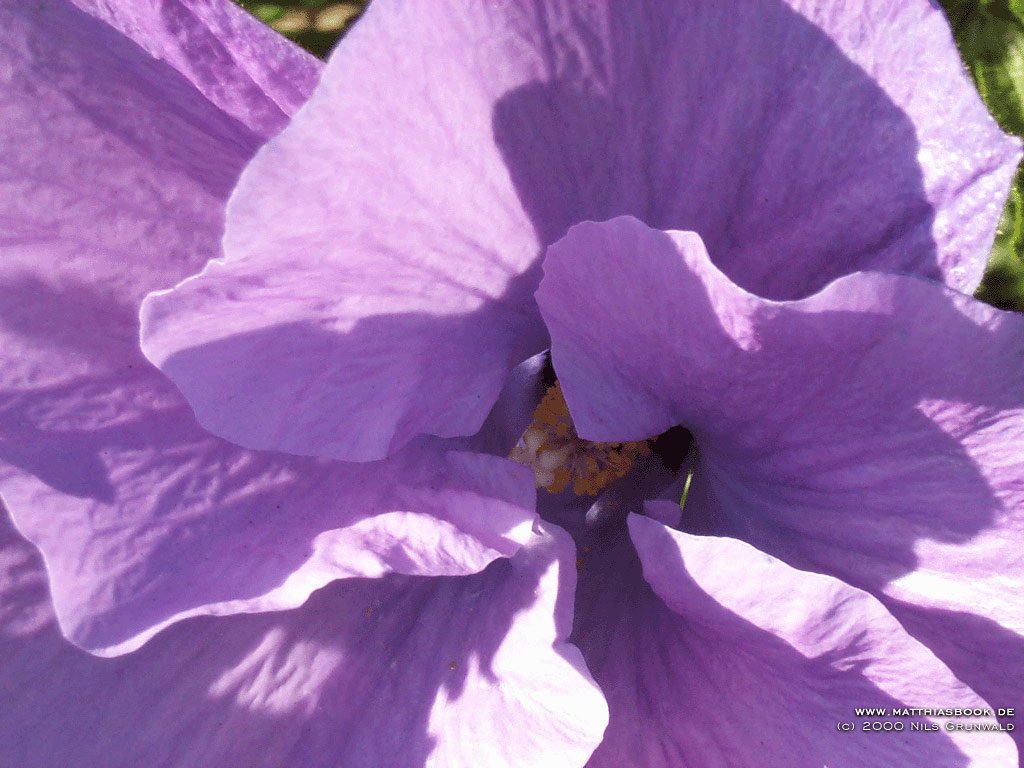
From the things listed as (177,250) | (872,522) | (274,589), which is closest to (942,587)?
(872,522)

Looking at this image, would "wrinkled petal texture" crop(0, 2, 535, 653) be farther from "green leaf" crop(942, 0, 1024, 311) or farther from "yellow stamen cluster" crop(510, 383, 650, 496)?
"green leaf" crop(942, 0, 1024, 311)

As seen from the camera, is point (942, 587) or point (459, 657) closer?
point (942, 587)

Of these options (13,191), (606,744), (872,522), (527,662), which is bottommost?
(606,744)

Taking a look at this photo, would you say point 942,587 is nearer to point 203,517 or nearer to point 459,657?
point 459,657

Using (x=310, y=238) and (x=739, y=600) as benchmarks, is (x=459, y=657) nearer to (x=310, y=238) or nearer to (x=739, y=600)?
(x=739, y=600)

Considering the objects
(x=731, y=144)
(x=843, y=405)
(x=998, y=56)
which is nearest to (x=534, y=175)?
(x=731, y=144)

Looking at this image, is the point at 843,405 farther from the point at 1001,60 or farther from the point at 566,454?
the point at 1001,60

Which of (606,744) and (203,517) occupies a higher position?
(203,517)

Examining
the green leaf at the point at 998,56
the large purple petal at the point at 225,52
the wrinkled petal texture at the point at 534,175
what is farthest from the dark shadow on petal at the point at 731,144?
the green leaf at the point at 998,56
